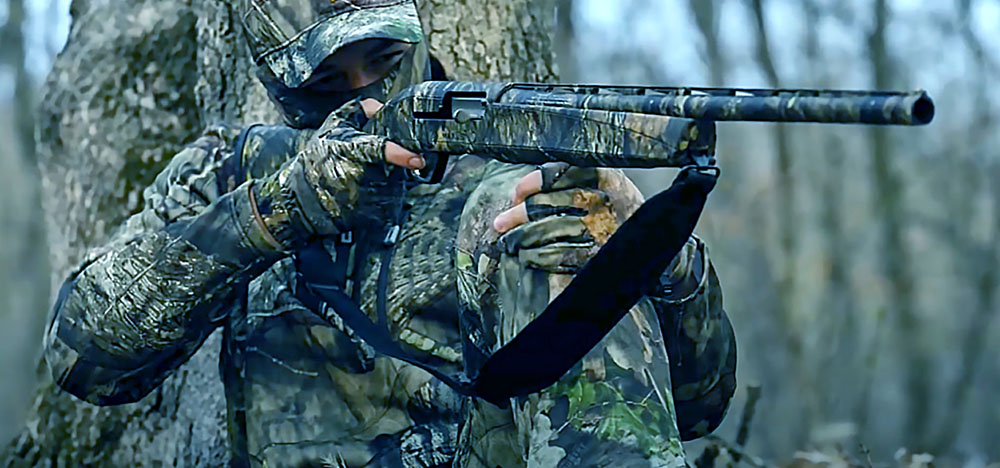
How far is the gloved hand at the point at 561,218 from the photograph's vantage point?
8.36ft

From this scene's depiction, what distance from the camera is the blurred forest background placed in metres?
17.3

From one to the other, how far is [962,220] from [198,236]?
16371mm

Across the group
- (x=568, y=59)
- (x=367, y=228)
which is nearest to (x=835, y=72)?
(x=568, y=59)

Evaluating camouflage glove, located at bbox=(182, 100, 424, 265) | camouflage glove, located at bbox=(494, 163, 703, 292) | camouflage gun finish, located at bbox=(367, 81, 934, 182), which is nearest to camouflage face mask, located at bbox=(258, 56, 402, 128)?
camouflage glove, located at bbox=(182, 100, 424, 265)

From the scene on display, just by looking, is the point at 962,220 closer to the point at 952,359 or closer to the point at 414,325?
the point at 952,359

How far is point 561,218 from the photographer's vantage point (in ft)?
8.33

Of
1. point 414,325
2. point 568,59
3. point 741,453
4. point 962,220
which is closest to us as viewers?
point 414,325

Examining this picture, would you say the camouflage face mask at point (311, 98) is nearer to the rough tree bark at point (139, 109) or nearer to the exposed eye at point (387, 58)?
the exposed eye at point (387, 58)

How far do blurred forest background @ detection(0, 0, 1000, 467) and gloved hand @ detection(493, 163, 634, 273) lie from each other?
530 inches

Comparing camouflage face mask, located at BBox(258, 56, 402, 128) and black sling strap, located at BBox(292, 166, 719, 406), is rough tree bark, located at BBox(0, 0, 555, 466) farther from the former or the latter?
black sling strap, located at BBox(292, 166, 719, 406)

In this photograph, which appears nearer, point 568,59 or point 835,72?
point 568,59

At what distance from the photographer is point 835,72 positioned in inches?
714

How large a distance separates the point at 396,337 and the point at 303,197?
1.26 ft

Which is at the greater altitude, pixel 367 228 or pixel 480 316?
pixel 367 228
